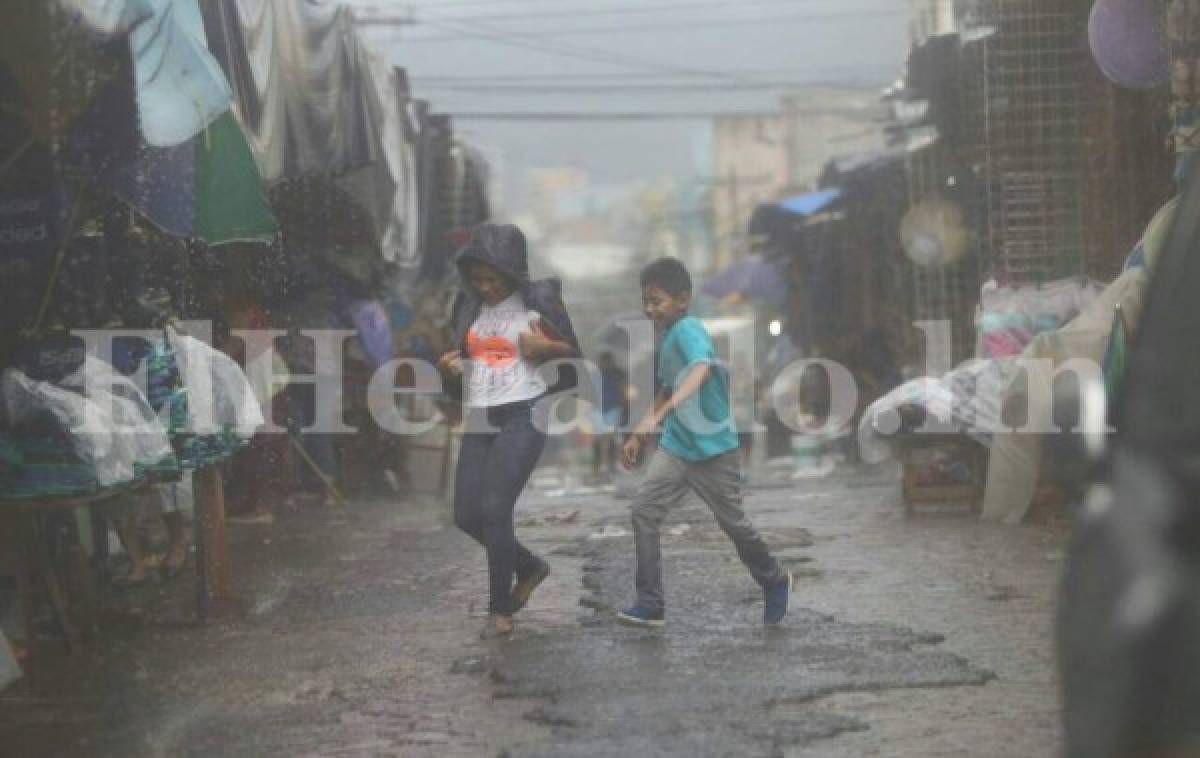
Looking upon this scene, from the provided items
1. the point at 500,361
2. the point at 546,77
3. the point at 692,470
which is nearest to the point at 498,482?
the point at 500,361

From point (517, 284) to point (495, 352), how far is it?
343mm

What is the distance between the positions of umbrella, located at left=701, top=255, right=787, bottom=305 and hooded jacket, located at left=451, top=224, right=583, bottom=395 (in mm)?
21975

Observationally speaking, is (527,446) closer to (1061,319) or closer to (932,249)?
(1061,319)

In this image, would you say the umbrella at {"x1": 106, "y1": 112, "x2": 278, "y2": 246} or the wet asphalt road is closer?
the wet asphalt road

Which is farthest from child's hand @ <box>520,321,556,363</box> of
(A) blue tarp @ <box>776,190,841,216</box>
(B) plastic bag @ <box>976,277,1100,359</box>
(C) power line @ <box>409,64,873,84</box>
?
(C) power line @ <box>409,64,873,84</box>

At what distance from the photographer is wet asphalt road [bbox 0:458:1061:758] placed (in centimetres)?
572

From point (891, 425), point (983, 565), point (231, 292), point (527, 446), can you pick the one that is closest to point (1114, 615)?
point (527, 446)

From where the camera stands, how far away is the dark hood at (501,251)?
7.95 meters

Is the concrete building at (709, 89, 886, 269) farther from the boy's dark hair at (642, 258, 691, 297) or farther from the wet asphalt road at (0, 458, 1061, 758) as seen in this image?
the boy's dark hair at (642, 258, 691, 297)

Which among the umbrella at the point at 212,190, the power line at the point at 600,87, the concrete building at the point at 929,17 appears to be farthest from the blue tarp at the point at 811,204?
the umbrella at the point at 212,190

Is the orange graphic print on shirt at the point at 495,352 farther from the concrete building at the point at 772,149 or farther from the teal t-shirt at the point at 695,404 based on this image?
the concrete building at the point at 772,149

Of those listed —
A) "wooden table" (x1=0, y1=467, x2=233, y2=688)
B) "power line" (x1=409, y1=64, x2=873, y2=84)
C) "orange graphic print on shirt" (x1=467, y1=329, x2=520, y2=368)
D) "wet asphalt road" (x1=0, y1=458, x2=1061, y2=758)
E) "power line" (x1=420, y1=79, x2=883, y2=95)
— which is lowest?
"wet asphalt road" (x1=0, y1=458, x2=1061, y2=758)

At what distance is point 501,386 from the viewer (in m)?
7.93

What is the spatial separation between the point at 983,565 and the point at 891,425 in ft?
10.9
